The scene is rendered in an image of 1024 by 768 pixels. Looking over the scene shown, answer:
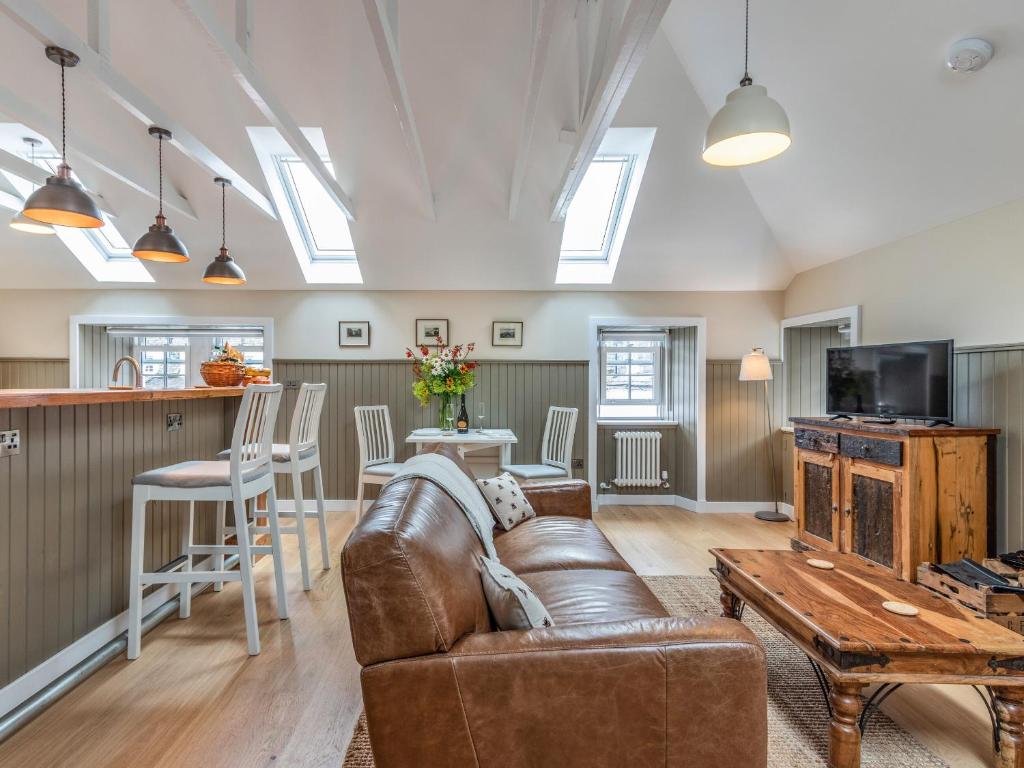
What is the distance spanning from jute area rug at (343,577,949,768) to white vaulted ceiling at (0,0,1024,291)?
107 inches

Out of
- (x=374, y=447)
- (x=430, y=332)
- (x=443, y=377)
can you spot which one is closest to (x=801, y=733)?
(x=443, y=377)

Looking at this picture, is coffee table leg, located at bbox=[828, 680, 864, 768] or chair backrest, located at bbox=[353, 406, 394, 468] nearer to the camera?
coffee table leg, located at bbox=[828, 680, 864, 768]

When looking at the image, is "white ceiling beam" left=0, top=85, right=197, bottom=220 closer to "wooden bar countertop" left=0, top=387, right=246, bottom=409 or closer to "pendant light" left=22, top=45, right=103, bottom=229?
"pendant light" left=22, top=45, right=103, bottom=229

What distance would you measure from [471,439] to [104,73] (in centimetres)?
307

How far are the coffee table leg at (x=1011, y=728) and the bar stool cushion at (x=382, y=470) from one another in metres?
3.45

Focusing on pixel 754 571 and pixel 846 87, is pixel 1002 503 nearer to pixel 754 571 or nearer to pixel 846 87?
pixel 754 571

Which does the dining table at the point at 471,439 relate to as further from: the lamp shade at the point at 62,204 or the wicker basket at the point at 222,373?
the lamp shade at the point at 62,204

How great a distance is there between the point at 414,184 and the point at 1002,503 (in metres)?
4.38

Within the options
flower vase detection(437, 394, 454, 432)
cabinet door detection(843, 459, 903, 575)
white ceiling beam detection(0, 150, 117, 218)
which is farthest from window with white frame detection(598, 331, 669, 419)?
white ceiling beam detection(0, 150, 117, 218)

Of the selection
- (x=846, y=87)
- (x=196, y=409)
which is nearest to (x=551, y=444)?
(x=196, y=409)

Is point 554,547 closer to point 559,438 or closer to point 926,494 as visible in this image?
point 926,494

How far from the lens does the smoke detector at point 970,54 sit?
2164 mm

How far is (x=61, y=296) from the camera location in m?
4.78

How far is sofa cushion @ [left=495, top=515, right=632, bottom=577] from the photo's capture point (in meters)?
2.05
